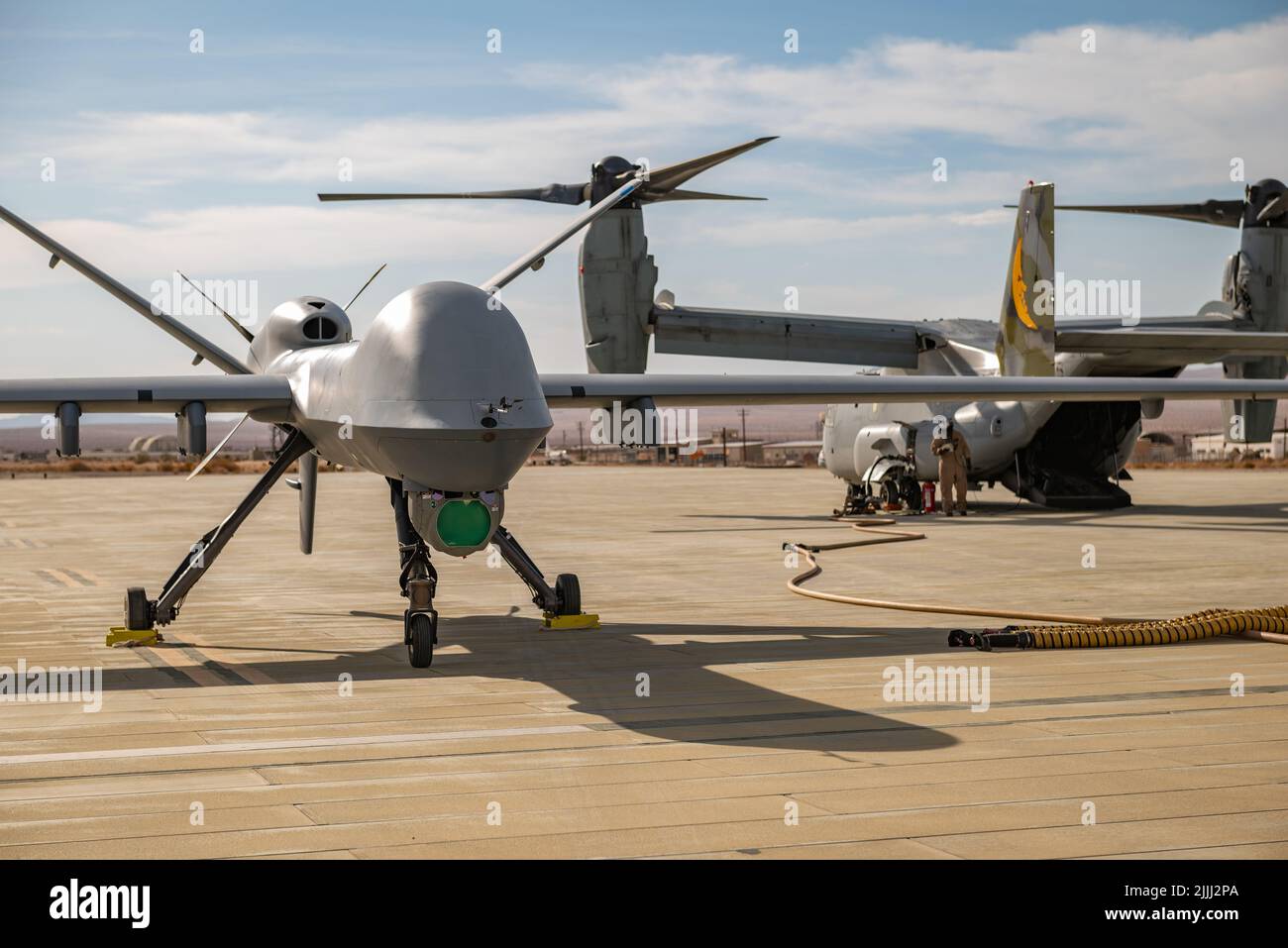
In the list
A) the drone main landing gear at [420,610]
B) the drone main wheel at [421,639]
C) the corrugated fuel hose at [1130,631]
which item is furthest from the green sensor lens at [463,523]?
the corrugated fuel hose at [1130,631]

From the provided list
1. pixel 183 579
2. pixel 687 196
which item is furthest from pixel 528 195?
pixel 183 579

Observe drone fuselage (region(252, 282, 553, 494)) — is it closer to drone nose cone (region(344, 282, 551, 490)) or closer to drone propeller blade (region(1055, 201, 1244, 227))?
drone nose cone (region(344, 282, 551, 490))

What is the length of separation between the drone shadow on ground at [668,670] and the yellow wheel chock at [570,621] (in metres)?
0.15

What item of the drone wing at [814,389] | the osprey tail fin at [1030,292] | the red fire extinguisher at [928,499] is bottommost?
the red fire extinguisher at [928,499]

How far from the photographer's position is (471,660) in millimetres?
9688

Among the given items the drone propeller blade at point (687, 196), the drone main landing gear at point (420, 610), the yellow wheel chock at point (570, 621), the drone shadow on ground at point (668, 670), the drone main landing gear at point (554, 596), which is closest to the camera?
the drone shadow on ground at point (668, 670)

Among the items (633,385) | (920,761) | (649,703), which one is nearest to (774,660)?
(649,703)

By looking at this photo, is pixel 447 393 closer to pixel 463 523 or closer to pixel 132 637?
pixel 463 523

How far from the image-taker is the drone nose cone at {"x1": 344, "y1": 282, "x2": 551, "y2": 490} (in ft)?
25.6

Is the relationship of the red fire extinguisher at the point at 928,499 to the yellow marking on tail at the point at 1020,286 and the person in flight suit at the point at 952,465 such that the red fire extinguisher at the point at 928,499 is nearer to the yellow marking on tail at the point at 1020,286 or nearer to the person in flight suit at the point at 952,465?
the person in flight suit at the point at 952,465

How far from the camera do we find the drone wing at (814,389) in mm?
10406

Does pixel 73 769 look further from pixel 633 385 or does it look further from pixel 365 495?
pixel 365 495

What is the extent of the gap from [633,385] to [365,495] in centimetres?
2945

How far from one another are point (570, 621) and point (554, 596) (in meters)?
0.26
